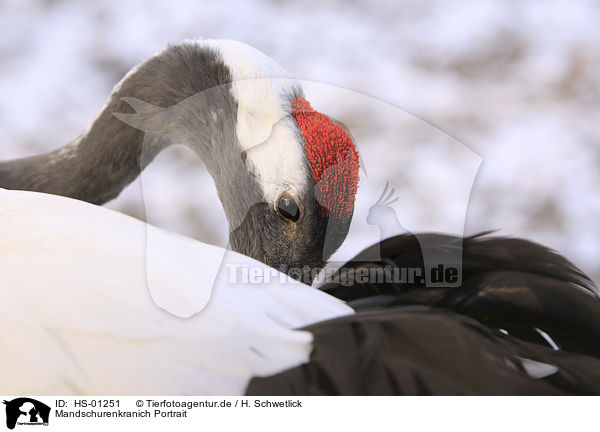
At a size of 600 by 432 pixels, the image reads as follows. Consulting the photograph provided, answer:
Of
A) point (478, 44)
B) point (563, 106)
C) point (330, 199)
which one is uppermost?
point (478, 44)

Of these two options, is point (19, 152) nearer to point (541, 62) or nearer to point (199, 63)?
point (199, 63)

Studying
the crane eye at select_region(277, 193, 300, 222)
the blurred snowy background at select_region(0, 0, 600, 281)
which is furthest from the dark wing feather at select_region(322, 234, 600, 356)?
the blurred snowy background at select_region(0, 0, 600, 281)

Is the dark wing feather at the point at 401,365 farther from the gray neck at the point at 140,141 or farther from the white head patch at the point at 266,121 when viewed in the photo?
the gray neck at the point at 140,141

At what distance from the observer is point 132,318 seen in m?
0.53

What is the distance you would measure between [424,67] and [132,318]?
3.38ft

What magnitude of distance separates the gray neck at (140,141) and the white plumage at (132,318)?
0.31 m

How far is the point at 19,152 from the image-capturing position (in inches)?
A: 52.6

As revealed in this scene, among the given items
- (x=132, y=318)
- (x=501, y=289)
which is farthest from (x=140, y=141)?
(x=501, y=289)

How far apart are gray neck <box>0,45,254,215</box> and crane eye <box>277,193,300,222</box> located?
113 millimetres

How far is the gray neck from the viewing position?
0.90 m

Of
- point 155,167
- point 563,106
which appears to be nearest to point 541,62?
point 563,106

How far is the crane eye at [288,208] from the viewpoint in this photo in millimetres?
758
